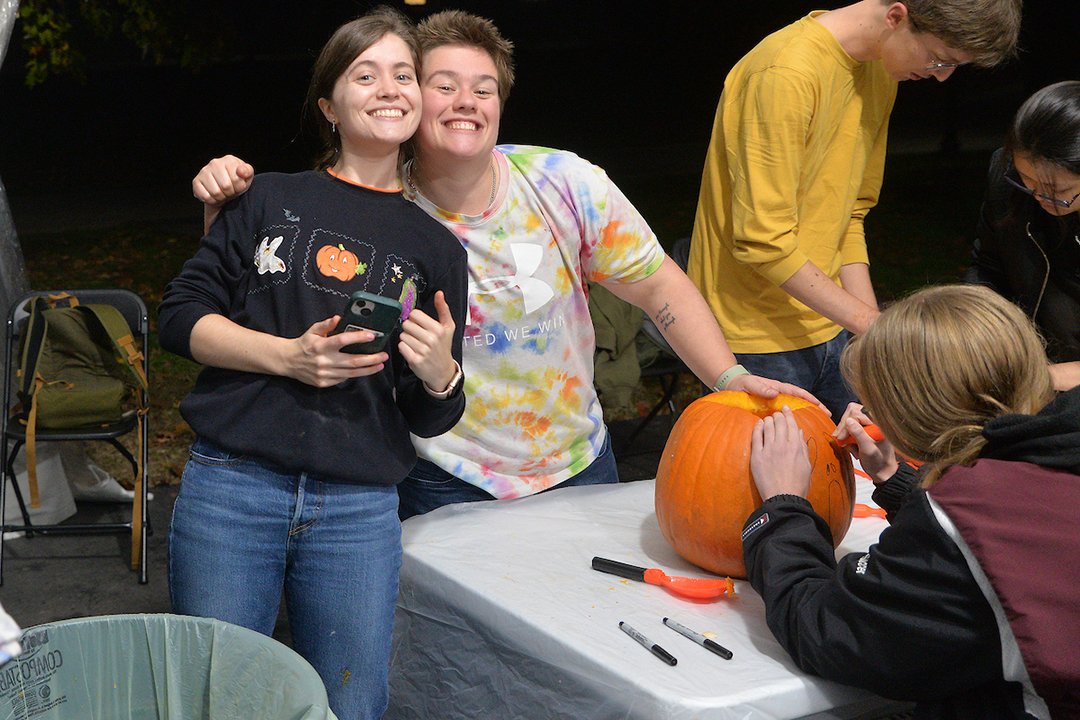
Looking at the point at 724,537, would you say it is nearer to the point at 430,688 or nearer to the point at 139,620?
the point at 430,688

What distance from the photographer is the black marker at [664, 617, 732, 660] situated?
168 cm

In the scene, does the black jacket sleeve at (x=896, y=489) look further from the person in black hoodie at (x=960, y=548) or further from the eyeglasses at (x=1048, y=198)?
the eyeglasses at (x=1048, y=198)

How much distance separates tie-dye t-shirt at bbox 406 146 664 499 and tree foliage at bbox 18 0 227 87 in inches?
178

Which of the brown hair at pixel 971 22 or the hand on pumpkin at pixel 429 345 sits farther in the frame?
the brown hair at pixel 971 22

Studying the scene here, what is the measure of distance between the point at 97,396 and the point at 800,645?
3.17 m

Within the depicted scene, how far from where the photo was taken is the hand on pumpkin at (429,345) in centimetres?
183

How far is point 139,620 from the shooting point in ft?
5.50

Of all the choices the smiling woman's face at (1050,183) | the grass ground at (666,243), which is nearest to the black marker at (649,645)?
the smiling woman's face at (1050,183)

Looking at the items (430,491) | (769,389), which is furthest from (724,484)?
(430,491)

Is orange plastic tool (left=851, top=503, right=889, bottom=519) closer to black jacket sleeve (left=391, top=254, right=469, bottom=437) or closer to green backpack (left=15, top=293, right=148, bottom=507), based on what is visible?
black jacket sleeve (left=391, top=254, right=469, bottom=437)

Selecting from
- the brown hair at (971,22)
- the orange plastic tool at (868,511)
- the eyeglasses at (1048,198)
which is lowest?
the orange plastic tool at (868,511)

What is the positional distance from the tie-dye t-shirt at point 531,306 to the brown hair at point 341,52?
190mm

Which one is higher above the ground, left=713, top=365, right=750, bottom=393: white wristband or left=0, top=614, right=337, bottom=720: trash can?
left=713, top=365, right=750, bottom=393: white wristband

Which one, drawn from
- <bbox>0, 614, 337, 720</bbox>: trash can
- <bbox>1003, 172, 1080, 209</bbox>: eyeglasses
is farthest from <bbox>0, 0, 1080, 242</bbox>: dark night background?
<bbox>0, 614, 337, 720</bbox>: trash can
